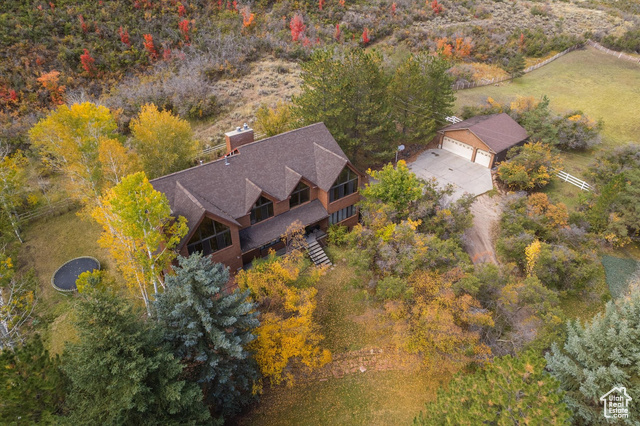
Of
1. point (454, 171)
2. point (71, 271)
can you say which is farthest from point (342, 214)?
→ point (71, 271)

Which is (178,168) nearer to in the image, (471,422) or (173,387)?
(173,387)

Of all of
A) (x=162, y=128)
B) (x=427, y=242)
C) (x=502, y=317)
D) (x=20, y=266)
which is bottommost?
(x=20, y=266)

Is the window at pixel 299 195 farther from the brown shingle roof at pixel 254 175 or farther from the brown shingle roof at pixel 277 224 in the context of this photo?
the brown shingle roof at pixel 254 175

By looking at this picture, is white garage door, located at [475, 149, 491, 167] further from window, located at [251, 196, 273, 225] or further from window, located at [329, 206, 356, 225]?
window, located at [251, 196, 273, 225]

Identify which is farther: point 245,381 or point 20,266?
point 20,266

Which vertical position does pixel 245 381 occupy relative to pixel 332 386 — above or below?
above

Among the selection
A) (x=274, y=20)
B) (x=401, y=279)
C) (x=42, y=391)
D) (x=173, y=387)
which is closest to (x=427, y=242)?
(x=401, y=279)
